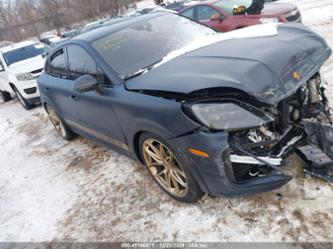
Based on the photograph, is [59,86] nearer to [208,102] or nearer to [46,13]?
[208,102]

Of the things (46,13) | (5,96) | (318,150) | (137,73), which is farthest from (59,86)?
(46,13)

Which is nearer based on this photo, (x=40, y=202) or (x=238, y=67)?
(x=238, y=67)

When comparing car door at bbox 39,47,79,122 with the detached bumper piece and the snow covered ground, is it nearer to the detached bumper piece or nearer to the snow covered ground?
the snow covered ground

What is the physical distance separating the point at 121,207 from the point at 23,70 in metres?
6.37

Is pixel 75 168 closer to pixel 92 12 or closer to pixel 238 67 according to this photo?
pixel 238 67

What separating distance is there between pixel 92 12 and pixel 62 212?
30937mm

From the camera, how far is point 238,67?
7.95 feet

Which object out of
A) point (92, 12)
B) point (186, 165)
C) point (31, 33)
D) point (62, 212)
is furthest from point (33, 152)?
point (31, 33)

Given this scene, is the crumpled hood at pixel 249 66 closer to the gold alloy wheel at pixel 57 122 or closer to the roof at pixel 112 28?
the roof at pixel 112 28

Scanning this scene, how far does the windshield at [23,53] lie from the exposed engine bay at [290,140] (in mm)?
8496

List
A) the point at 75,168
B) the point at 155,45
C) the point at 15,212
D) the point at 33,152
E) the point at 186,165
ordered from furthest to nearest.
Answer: the point at 33,152, the point at 75,168, the point at 15,212, the point at 155,45, the point at 186,165

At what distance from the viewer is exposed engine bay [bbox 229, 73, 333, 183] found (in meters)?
2.29

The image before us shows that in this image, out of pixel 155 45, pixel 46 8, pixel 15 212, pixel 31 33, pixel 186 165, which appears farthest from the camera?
pixel 31 33

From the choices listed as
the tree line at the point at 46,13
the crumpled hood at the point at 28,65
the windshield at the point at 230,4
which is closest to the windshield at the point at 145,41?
the windshield at the point at 230,4
